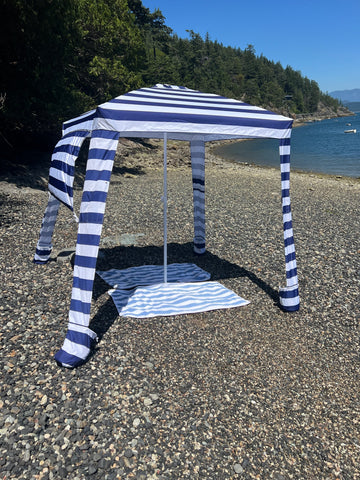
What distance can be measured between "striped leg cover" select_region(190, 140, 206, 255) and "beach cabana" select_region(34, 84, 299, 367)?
1.65 metres

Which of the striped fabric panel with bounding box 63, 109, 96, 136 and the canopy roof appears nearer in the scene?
the canopy roof

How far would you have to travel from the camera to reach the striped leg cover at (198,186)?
26.4 feet

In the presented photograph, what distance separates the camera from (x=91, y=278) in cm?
477

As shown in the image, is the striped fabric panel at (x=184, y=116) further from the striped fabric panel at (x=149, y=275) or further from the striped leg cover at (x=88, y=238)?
the striped fabric panel at (x=149, y=275)

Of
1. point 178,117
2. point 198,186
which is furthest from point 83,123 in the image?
point 198,186

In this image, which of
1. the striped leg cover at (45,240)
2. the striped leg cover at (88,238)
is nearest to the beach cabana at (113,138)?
the striped leg cover at (88,238)

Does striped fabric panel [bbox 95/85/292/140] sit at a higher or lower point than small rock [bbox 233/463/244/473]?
higher

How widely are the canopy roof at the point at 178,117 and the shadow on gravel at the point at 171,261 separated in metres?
2.87

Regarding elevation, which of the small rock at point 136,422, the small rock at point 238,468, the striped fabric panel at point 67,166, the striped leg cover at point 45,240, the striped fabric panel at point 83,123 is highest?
the striped fabric panel at point 83,123

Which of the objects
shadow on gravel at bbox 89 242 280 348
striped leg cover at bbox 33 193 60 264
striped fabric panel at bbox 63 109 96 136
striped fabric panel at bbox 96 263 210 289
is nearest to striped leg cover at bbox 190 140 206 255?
shadow on gravel at bbox 89 242 280 348

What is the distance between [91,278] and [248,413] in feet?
8.17

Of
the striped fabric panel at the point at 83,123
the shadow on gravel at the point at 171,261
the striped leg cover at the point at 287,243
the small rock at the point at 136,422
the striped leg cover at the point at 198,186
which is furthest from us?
the striped leg cover at the point at 198,186

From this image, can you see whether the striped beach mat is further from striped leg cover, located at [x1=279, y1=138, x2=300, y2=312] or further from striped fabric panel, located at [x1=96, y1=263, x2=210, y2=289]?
striped leg cover, located at [x1=279, y1=138, x2=300, y2=312]

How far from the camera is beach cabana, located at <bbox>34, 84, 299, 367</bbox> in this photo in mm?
4594
